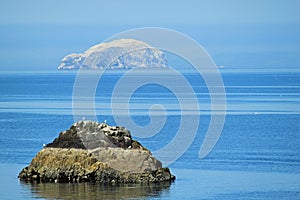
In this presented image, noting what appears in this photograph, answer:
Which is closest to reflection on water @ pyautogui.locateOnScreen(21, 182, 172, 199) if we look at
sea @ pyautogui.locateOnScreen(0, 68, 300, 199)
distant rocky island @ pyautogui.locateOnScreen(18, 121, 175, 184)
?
sea @ pyautogui.locateOnScreen(0, 68, 300, 199)

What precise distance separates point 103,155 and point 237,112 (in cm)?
5801

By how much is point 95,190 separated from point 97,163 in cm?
227

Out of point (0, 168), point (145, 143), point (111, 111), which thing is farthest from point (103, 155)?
point (111, 111)

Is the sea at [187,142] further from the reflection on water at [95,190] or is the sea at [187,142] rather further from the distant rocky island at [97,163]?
the distant rocky island at [97,163]

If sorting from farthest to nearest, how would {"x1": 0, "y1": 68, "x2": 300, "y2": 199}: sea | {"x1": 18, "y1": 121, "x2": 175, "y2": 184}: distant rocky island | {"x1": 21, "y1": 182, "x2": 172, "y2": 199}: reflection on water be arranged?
{"x1": 18, "y1": 121, "x2": 175, "y2": 184}: distant rocky island < {"x1": 0, "y1": 68, "x2": 300, "y2": 199}: sea < {"x1": 21, "y1": 182, "x2": 172, "y2": 199}: reflection on water

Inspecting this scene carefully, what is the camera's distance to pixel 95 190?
4219 cm

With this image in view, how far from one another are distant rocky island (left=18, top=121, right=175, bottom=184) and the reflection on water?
632 millimetres

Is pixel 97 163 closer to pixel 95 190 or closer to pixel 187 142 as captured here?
pixel 95 190

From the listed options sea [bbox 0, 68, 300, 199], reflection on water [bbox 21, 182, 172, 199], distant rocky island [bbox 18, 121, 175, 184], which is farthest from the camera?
distant rocky island [bbox 18, 121, 175, 184]

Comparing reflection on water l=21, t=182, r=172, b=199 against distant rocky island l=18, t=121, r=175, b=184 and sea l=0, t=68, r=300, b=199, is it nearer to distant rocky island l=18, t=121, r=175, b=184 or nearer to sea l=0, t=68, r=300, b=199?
sea l=0, t=68, r=300, b=199

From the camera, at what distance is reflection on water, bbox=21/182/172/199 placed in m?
41.1

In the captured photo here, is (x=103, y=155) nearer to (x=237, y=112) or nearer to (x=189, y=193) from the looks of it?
(x=189, y=193)

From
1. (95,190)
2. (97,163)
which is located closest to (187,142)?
(97,163)

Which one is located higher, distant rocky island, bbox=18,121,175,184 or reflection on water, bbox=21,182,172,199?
distant rocky island, bbox=18,121,175,184
